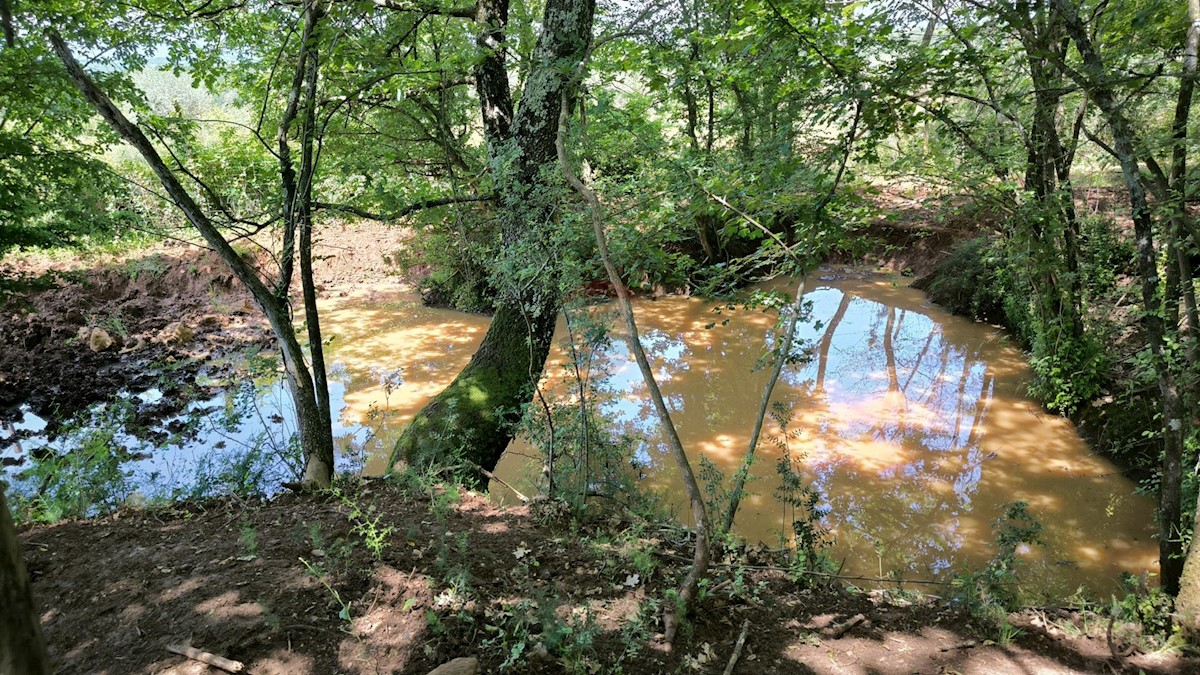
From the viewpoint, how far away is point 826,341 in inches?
420

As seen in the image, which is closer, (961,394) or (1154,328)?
(1154,328)

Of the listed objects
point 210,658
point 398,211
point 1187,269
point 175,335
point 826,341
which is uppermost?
point 398,211

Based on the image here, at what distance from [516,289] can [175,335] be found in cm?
903

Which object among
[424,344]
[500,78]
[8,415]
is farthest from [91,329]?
[500,78]

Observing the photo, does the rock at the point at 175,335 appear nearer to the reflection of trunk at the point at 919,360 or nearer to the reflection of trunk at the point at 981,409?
the reflection of trunk at the point at 919,360

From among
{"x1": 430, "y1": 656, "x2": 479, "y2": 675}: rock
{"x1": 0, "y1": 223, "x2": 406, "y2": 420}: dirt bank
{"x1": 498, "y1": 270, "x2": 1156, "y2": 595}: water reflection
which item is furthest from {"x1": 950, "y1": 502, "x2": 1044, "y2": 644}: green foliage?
{"x1": 0, "y1": 223, "x2": 406, "y2": 420}: dirt bank

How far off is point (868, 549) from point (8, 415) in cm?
1010

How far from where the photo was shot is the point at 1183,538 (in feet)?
11.2

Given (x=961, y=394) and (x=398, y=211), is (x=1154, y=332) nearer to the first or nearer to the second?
(x=398, y=211)

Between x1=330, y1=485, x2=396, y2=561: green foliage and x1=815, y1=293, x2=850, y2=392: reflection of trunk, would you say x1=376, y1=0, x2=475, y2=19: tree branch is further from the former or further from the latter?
x1=815, y1=293, x2=850, y2=392: reflection of trunk

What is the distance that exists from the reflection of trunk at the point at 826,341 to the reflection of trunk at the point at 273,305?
21.5ft

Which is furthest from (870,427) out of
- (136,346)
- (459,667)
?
(136,346)

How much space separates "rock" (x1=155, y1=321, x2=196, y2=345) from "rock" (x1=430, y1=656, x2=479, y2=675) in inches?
412

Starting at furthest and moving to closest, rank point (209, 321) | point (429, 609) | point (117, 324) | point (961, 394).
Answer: point (209, 321), point (117, 324), point (961, 394), point (429, 609)
